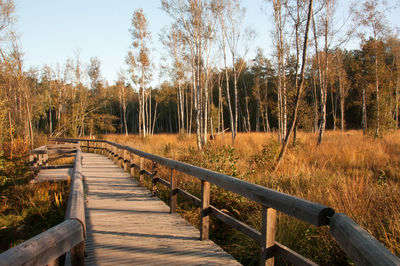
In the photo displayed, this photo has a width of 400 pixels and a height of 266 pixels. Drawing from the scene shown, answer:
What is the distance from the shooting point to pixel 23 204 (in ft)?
24.0

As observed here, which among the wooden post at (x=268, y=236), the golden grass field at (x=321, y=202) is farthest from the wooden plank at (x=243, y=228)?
the golden grass field at (x=321, y=202)

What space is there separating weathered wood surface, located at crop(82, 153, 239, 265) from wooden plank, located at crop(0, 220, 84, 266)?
5.34 feet

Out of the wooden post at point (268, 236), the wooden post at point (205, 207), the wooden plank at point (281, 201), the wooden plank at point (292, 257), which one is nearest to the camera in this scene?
the wooden plank at point (281, 201)

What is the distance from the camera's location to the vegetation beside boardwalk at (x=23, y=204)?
6.07 meters

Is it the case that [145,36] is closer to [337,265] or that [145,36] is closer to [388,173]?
[388,173]

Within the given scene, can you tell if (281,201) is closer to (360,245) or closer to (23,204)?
(360,245)

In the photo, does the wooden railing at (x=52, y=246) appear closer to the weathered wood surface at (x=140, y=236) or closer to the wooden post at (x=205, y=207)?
the weathered wood surface at (x=140, y=236)

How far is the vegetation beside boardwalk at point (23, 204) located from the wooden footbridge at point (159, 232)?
902 millimetres

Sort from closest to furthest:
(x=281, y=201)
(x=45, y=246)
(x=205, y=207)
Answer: (x=45, y=246) < (x=281, y=201) < (x=205, y=207)

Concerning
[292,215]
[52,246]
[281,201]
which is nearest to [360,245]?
[292,215]

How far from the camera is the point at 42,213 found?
258 inches

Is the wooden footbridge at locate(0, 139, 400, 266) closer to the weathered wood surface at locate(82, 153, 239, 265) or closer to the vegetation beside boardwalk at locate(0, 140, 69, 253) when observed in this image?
the weathered wood surface at locate(82, 153, 239, 265)

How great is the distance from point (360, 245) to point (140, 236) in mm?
3193

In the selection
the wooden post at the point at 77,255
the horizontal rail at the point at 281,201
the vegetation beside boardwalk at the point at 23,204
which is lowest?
the vegetation beside boardwalk at the point at 23,204
